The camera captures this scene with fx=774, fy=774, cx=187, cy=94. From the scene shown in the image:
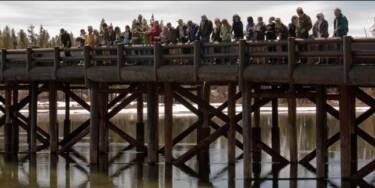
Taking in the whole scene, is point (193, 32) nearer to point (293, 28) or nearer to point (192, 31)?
point (192, 31)

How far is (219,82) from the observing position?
Answer: 2202cm

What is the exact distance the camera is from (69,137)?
2681 centimetres

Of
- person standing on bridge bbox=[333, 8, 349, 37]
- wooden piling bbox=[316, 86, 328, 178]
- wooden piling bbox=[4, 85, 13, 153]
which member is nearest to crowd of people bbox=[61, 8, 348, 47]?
person standing on bridge bbox=[333, 8, 349, 37]

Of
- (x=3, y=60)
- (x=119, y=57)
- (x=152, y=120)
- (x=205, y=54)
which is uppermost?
(x=205, y=54)

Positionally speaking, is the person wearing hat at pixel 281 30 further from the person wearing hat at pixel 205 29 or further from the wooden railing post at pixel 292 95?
the person wearing hat at pixel 205 29

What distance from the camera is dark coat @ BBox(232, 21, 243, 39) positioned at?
20750 millimetres

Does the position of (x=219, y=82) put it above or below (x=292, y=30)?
below

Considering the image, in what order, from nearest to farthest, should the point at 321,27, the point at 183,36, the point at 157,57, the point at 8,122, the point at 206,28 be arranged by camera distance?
1. the point at 321,27
2. the point at 206,28
3. the point at 157,57
4. the point at 183,36
5. the point at 8,122

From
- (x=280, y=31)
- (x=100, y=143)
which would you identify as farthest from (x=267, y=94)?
(x=100, y=143)

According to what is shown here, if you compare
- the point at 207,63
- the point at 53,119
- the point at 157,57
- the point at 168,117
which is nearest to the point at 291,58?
the point at 207,63

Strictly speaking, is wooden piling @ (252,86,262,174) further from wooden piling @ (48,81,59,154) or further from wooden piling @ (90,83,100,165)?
wooden piling @ (48,81,59,154)

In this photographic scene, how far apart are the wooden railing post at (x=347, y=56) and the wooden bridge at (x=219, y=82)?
2 centimetres

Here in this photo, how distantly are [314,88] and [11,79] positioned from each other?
10.7 meters

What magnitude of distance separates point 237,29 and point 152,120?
401 centimetres
